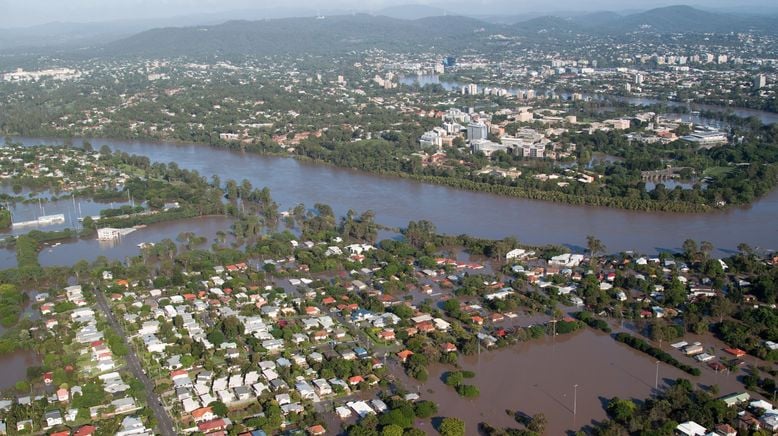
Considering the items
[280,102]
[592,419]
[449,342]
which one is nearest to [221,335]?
[449,342]

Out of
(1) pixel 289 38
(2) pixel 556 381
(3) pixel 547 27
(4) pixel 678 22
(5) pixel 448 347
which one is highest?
(4) pixel 678 22

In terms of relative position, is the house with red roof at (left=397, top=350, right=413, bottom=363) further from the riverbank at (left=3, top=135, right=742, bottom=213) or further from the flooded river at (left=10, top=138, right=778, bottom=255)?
the riverbank at (left=3, top=135, right=742, bottom=213)

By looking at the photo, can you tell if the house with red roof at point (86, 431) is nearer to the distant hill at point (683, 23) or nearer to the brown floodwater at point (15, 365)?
the brown floodwater at point (15, 365)

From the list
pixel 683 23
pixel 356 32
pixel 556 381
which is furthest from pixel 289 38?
pixel 556 381

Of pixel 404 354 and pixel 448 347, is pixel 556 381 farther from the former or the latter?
pixel 404 354

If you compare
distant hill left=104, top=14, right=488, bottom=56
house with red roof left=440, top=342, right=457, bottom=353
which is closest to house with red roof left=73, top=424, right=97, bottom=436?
house with red roof left=440, top=342, right=457, bottom=353

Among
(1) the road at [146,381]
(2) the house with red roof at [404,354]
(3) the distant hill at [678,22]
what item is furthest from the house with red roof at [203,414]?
(3) the distant hill at [678,22]
